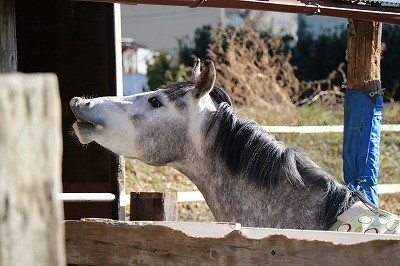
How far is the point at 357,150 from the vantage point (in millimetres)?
5262

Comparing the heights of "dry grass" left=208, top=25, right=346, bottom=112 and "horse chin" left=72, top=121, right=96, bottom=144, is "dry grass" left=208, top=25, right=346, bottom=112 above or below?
above

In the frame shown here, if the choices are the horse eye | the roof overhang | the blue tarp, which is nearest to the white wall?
the blue tarp

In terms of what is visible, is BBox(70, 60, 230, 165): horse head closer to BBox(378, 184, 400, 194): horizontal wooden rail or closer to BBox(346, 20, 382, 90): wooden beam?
BBox(346, 20, 382, 90): wooden beam

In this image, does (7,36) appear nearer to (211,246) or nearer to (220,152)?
(220,152)

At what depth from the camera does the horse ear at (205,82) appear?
3.85 m

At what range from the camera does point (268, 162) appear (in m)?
3.71

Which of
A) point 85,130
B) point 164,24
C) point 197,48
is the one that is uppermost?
point 164,24

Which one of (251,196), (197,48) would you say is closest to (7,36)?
(251,196)

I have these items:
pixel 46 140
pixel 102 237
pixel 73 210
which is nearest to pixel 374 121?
pixel 73 210

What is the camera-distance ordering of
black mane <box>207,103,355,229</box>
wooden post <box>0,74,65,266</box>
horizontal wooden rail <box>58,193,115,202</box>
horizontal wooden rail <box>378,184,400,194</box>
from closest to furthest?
wooden post <box>0,74,65,266</box>, black mane <box>207,103,355,229</box>, horizontal wooden rail <box>58,193,115,202</box>, horizontal wooden rail <box>378,184,400,194</box>

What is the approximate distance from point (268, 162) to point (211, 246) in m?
1.16

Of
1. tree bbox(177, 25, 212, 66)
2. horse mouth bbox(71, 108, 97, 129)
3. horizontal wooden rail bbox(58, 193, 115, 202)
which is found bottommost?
horizontal wooden rail bbox(58, 193, 115, 202)

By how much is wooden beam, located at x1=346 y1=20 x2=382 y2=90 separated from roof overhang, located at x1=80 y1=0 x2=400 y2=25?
0.48 m

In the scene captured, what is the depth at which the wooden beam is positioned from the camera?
5.31 metres
